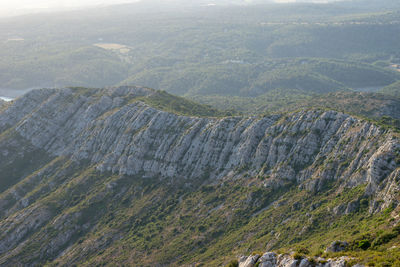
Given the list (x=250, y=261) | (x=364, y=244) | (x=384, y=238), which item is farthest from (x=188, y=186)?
(x=384, y=238)

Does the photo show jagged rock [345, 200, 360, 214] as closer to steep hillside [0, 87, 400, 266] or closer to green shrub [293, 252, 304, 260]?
steep hillside [0, 87, 400, 266]

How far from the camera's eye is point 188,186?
127m

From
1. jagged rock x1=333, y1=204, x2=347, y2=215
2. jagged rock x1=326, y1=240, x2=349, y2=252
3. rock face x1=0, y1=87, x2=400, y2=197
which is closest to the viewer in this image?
jagged rock x1=326, y1=240, x2=349, y2=252

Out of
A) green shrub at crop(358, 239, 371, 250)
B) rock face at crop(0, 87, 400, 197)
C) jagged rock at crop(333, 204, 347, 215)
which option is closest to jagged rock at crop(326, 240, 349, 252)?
green shrub at crop(358, 239, 371, 250)

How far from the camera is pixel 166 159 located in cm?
13638

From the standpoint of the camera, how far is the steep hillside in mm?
89312

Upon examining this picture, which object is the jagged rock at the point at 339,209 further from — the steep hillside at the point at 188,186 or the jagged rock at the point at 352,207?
the jagged rock at the point at 352,207

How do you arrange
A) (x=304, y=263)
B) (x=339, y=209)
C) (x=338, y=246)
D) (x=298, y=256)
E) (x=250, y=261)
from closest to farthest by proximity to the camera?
(x=304, y=263) < (x=298, y=256) < (x=338, y=246) < (x=250, y=261) < (x=339, y=209)

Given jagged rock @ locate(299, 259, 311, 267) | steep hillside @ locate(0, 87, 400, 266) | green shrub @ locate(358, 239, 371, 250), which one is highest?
green shrub @ locate(358, 239, 371, 250)

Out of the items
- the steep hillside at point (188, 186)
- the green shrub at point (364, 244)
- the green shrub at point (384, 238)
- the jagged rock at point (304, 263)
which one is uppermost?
the green shrub at point (384, 238)

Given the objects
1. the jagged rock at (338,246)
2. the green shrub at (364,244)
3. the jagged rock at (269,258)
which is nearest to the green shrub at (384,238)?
the green shrub at (364,244)

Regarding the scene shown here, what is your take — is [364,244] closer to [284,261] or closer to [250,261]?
[284,261]

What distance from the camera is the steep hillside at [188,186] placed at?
89312 millimetres

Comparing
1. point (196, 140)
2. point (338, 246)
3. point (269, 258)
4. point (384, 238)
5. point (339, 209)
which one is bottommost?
point (339, 209)
